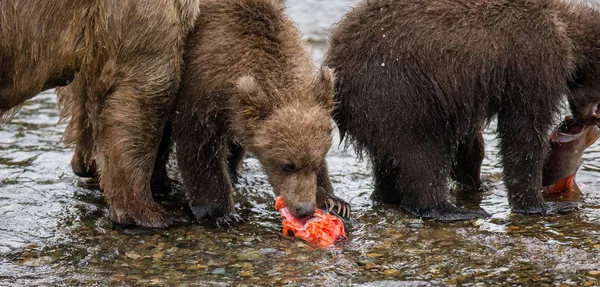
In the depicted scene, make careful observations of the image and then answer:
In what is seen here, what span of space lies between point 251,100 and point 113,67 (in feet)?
3.79

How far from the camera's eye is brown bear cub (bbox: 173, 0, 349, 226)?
766 cm

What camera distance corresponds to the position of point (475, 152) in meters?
9.34

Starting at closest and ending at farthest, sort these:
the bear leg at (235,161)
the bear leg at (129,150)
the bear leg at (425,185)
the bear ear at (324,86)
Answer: the bear ear at (324,86) → the bear leg at (129,150) → the bear leg at (425,185) → the bear leg at (235,161)

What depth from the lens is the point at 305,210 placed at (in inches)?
302

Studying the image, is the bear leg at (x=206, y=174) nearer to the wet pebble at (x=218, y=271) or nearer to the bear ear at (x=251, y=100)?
the bear ear at (x=251, y=100)

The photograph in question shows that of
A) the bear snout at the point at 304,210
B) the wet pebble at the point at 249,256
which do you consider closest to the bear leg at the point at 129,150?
the wet pebble at the point at 249,256

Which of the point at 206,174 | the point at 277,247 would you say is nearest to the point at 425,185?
the point at 277,247

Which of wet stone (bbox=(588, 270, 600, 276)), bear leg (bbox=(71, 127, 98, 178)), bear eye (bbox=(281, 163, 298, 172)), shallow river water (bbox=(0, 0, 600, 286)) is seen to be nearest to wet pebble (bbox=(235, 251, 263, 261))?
shallow river water (bbox=(0, 0, 600, 286))

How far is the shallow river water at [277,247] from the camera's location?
6.82m

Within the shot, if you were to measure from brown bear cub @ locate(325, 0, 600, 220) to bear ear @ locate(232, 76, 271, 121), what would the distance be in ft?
2.94

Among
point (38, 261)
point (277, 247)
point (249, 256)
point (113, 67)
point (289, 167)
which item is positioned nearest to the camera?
point (38, 261)

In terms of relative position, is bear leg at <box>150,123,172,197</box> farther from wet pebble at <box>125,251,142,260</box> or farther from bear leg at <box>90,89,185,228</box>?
wet pebble at <box>125,251,142,260</box>

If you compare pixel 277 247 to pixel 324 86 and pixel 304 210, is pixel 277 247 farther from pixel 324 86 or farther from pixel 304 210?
pixel 324 86

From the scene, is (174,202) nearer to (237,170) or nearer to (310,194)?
(237,170)
